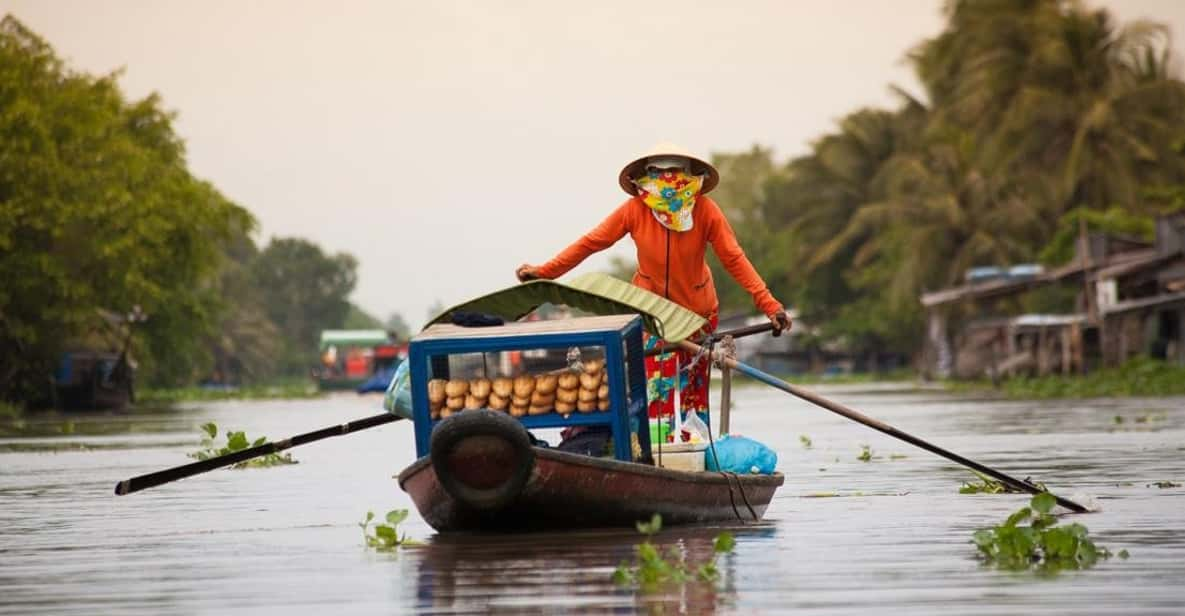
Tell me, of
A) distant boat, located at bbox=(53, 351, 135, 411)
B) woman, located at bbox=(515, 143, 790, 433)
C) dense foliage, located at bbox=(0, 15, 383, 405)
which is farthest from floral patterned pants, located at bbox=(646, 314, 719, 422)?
distant boat, located at bbox=(53, 351, 135, 411)

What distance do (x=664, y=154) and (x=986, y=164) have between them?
1775 inches

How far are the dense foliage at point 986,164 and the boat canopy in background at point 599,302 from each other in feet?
130

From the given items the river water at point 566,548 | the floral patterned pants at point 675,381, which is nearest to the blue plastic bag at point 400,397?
the river water at point 566,548

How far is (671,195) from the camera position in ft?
37.5

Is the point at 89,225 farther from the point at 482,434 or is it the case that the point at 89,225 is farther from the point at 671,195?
the point at 482,434

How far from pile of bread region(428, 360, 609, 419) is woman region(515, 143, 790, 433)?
112 cm

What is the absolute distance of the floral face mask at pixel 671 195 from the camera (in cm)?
1143

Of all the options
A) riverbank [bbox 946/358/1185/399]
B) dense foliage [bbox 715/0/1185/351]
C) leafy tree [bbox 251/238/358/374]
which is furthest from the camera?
leafy tree [bbox 251/238/358/374]

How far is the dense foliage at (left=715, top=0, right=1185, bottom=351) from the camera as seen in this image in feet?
174

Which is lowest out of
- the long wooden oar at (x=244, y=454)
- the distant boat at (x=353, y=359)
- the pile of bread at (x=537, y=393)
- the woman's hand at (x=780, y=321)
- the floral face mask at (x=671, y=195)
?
the long wooden oar at (x=244, y=454)

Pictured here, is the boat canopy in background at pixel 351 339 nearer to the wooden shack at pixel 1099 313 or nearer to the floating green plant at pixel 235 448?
the wooden shack at pixel 1099 313

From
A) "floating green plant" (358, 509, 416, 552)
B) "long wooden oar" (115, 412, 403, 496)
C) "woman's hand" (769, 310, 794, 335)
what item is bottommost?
"floating green plant" (358, 509, 416, 552)

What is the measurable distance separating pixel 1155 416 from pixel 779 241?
6820 cm

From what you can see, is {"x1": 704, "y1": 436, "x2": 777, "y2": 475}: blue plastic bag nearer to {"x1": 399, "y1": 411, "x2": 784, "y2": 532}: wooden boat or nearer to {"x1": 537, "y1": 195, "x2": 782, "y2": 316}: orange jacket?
{"x1": 399, "y1": 411, "x2": 784, "y2": 532}: wooden boat
